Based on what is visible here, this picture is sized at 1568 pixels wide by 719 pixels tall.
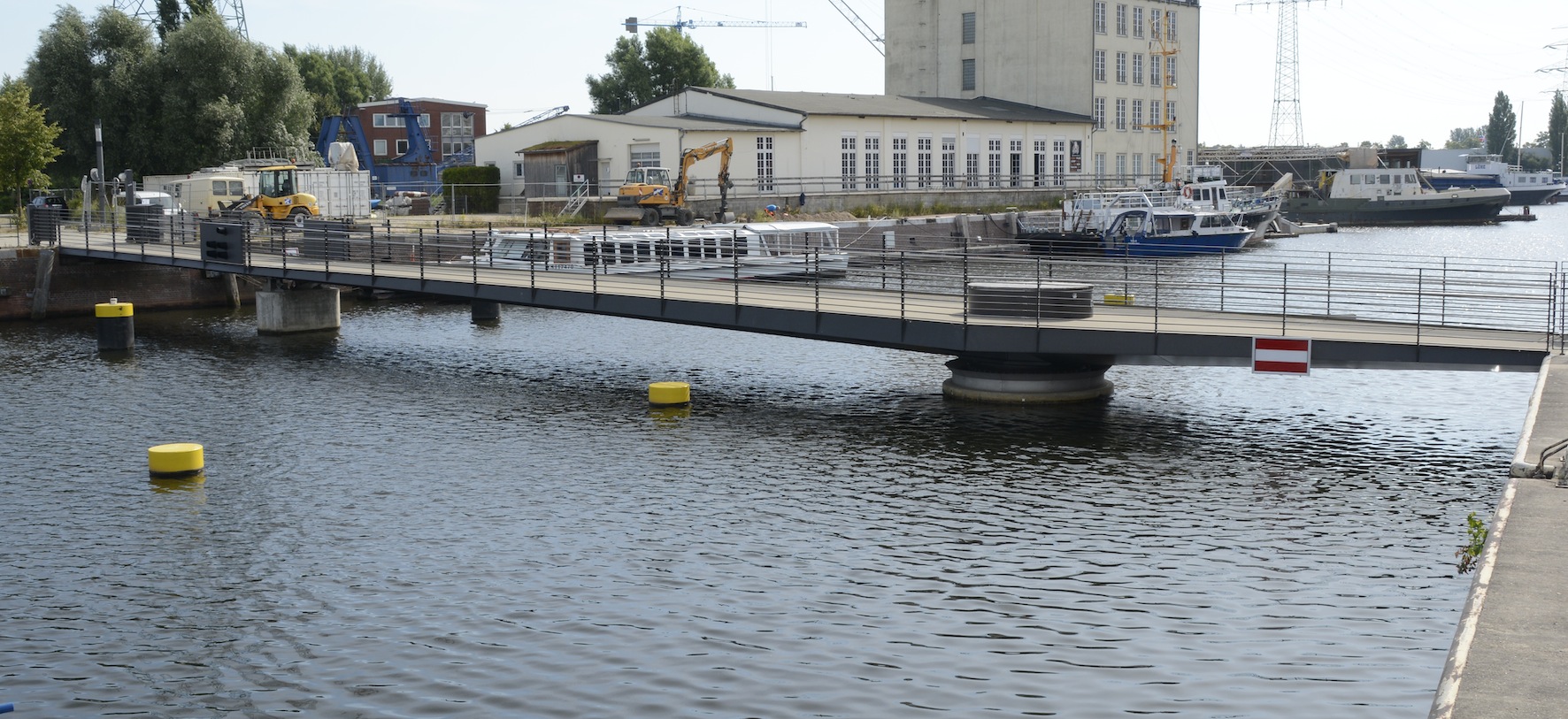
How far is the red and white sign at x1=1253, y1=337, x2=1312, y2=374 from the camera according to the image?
23078mm

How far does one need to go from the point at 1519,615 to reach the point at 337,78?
13842 centimetres

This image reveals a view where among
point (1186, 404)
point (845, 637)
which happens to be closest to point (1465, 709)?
point (845, 637)

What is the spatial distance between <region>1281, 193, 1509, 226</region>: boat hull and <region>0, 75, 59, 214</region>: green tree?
9169 cm

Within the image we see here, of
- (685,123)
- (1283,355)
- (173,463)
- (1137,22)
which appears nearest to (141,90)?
(685,123)

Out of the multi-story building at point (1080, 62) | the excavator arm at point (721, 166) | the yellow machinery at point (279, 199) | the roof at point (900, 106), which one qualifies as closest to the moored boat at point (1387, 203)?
the multi-story building at point (1080, 62)

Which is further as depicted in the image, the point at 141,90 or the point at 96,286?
the point at 141,90

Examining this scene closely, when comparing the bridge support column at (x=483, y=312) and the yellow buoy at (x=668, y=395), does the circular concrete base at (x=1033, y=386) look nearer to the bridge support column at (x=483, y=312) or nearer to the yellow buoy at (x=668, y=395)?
the yellow buoy at (x=668, y=395)

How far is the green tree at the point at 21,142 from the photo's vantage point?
58906mm

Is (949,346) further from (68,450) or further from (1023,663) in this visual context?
(68,450)

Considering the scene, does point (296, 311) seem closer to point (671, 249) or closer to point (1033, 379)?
point (671, 249)

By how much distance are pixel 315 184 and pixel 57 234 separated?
15279 mm

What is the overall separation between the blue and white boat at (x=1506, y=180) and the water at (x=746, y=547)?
129m

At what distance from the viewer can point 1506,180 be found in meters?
157

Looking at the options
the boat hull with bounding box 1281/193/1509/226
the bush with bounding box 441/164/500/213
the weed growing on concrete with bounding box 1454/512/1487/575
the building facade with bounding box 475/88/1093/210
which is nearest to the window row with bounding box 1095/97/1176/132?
the building facade with bounding box 475/88/1093/210
